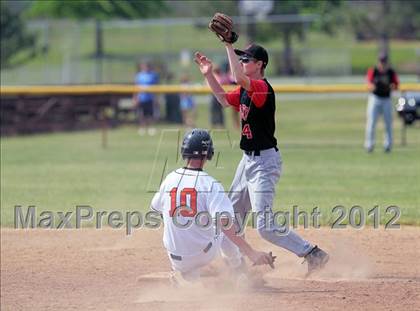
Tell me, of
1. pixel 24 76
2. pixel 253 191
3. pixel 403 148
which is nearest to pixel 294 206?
pixel 253 191

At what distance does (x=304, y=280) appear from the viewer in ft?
27.8

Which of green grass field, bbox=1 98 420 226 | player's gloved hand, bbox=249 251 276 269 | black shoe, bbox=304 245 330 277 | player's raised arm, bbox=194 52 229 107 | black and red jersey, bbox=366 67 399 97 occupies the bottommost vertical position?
green grass field, bbox=1 98 420 226

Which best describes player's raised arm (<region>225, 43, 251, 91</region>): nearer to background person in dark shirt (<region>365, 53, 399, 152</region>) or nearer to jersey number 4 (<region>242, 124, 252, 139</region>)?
jersey number 4 (<region>242, 124, 252, 139</region>)

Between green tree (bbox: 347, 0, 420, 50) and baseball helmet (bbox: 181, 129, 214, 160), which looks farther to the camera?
green tree (bbox: 347, 0, 420, 50)

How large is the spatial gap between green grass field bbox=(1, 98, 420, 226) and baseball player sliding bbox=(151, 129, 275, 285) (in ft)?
15.0

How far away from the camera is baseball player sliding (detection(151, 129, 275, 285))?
23.5 feet

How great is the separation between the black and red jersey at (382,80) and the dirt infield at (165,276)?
8.87 meters

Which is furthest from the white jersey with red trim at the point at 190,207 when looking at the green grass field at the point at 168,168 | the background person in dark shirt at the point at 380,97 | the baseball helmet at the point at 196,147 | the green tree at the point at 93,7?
the green tree at the point at 93,7

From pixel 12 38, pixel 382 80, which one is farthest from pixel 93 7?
pixel 382 80

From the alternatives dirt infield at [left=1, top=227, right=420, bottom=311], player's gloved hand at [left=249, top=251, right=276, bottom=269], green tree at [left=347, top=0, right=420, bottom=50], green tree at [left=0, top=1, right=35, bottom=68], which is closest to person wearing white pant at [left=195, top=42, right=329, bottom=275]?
dirt infield at [left=1, top=227, right=420, bottom=311]

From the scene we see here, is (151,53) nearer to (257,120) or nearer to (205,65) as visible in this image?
(205,65)

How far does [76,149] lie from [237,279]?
567 inches

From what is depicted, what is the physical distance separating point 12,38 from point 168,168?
14842 millimetres

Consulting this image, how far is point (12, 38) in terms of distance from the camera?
30.5 metres
